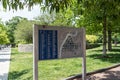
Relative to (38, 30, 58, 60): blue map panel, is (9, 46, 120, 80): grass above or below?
below

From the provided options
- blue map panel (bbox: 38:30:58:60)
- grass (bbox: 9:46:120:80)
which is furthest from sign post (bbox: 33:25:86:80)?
grass (bbox: 9:46:120:80)

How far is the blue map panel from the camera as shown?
23.0 feet

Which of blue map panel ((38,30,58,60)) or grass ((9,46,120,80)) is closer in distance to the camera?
blue map panel ((38,30,58,60))

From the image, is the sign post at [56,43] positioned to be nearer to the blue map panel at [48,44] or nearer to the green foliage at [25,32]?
the blue map panel at [48,44]

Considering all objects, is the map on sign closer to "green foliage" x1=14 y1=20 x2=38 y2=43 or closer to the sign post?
the sign post

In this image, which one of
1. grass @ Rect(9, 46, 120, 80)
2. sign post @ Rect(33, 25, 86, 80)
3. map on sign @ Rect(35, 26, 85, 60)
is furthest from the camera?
grass @ Rect(9, 46, 120, 80)

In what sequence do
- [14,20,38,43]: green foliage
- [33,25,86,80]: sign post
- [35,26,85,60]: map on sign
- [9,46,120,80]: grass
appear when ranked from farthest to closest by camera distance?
[14,20,38,43]: green foliage → [9,46,120,80]: grass → [35,26,85,60]: map on sign → [33,25,86,80]: sign post

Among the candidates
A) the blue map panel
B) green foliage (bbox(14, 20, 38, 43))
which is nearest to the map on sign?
the blue map panel

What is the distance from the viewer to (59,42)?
7.56 meters

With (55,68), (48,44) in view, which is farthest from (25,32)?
(48,44)

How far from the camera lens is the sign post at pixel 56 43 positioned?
22.6 ft

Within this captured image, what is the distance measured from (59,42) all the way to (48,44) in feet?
1.59

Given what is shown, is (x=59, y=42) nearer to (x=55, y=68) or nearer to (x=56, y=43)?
(x=56, y=43)

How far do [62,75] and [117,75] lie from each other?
6.75 feet
